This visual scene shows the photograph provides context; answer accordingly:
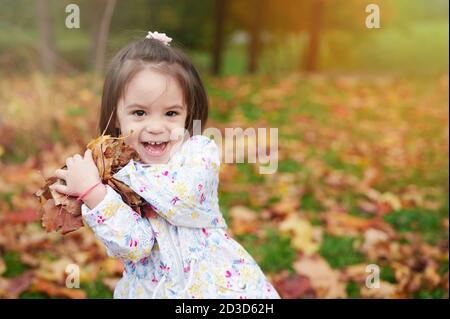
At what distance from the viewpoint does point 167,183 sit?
66.8 inches

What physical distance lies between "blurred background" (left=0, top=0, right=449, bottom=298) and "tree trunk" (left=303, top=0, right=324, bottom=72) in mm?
26

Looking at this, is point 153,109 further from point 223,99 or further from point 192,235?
point 223,99

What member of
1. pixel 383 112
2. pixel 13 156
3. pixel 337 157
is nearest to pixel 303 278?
pixel 337 157

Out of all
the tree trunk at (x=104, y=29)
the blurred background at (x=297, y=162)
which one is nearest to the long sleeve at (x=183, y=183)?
the blurred background at (x=297, y=162)

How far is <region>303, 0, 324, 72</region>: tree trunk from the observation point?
11258mm

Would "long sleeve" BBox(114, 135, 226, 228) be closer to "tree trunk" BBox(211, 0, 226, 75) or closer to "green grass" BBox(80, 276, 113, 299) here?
"green grass" BBox(80, 276, 113, 299)

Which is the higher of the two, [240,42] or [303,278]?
[240,42]

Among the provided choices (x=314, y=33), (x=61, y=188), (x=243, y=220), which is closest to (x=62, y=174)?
(x=61, y=188)

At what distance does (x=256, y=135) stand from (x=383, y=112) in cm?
192

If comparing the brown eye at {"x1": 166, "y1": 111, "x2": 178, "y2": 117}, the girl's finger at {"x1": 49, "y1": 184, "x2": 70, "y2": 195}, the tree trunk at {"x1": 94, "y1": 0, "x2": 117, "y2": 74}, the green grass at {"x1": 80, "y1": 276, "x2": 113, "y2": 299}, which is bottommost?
the green grass at {"x1": 80, "y1": 276, "x2": 113, "y2": 299}

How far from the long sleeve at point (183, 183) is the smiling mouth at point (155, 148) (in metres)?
0.04

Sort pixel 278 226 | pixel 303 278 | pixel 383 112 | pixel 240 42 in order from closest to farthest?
pixel 303 278, pixel 278 226, pixel 383 112, pixel 240 42

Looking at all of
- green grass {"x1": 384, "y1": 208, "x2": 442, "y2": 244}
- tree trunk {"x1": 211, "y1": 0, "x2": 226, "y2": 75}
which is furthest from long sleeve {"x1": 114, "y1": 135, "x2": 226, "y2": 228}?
tree trunk {"x1": 211, "y1": 0, "x2": 226, "y2": 75}
